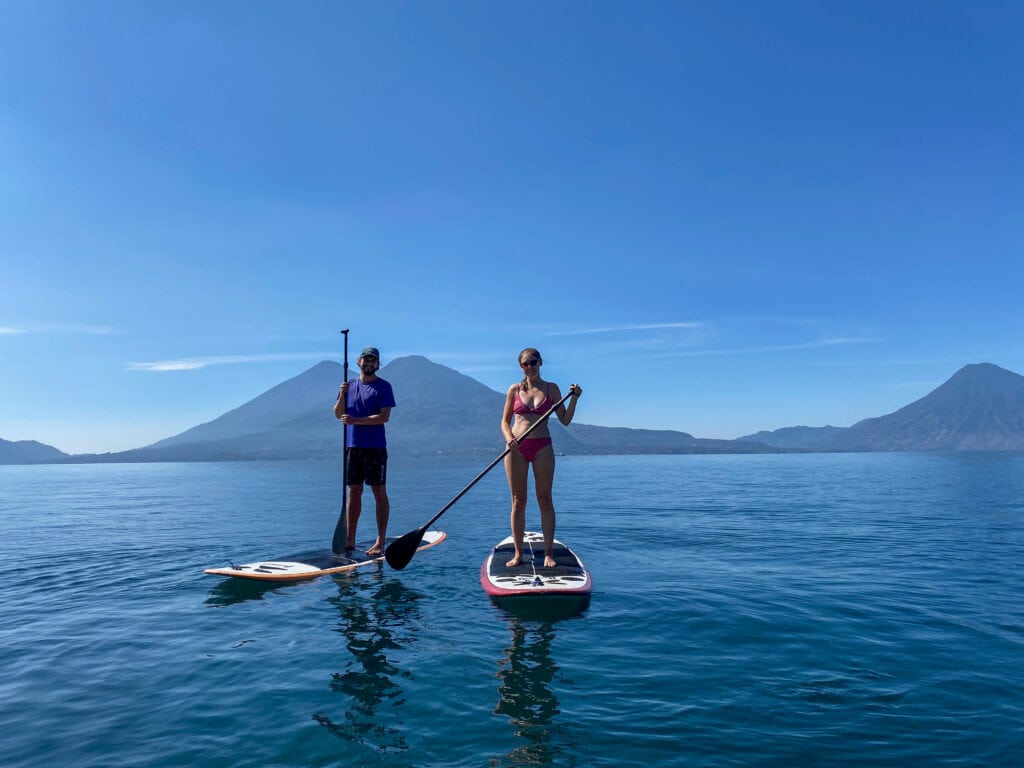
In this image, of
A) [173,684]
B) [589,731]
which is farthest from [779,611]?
[173,684]

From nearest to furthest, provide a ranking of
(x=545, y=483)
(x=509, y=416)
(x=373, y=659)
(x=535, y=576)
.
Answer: (x=373, y=659), (x=535, y=576), (x=545, y=483), (x=509, y=416)

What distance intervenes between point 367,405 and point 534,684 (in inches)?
267

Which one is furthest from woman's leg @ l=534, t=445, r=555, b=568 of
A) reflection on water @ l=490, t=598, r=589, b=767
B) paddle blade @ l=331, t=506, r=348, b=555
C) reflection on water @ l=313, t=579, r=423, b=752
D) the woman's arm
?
paddle blade @ l=331, t=506, r=348, b=555

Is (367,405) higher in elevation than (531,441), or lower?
higher

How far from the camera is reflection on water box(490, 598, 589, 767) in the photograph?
509cm

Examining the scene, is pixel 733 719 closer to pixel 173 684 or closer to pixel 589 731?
pixel 589 731

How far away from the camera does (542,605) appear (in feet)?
30.6

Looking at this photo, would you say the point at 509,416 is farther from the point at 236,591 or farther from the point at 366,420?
the point at 236,591

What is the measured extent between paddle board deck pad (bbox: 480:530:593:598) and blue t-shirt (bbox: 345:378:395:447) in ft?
11.3

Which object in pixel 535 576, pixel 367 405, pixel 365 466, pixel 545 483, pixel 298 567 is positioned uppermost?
pixel 367 405

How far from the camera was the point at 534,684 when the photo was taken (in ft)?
21.5

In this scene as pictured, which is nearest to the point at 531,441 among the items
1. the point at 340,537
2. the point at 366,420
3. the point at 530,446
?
the point at 530,446

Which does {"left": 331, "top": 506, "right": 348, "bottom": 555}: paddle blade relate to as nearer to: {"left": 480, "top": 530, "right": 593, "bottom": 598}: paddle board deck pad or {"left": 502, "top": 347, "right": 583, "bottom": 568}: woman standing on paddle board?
{"left": 480, "top": 530, "right": 593, "bottom": 598}: paddle board deck pad

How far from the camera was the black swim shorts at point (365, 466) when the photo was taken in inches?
468
